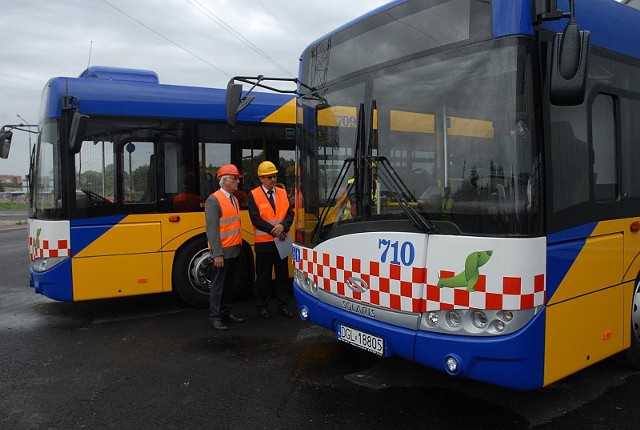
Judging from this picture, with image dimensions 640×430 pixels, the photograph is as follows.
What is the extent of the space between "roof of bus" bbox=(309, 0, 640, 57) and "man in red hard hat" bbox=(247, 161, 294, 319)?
2167 millimetres

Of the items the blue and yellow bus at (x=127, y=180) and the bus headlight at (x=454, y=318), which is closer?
the bus headlight at (x=454, y=318)

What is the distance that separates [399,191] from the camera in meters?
3.52

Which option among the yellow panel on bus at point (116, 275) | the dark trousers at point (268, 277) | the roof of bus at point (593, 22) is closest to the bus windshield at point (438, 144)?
the roof of bus at point (593, 22)

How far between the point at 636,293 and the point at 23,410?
462cm

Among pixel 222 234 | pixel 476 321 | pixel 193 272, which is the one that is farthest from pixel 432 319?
pixel 193 272

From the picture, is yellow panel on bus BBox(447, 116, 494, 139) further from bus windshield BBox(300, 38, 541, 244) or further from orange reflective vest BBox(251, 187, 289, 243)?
orange reflective vest BBox(251, 187, 289, 243)

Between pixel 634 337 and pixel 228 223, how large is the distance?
3.92 metres

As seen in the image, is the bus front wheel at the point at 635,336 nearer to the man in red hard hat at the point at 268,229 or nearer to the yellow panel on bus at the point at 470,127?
the yellow panel on bus at the point at 470,127

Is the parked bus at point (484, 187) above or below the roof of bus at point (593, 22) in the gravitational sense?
below

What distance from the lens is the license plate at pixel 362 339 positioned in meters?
3.60

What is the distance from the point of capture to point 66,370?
4551mm

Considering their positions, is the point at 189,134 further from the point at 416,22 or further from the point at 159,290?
the point at 416,22

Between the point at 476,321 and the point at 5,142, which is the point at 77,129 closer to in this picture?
the point at 5,142

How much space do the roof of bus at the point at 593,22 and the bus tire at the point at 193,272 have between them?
3.41 meters
